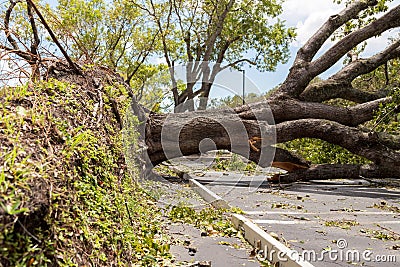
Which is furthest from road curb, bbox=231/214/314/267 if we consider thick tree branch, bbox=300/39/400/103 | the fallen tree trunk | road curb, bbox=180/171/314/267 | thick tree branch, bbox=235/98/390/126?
thick tree branch, bbox=300/39/400/103

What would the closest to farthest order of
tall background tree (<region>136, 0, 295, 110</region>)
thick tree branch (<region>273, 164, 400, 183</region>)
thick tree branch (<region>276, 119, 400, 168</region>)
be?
thick tree branch (<region>276, 119, 400, 168</region>), thick tree branch (<region>273, 164, 400, 183</region>), tall background tree (<region>136, 0, 295, 110</region>)

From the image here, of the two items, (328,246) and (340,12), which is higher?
(340,12)

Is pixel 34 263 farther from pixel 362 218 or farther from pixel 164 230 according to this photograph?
pixel 362 218

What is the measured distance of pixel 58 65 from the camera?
4.05 m

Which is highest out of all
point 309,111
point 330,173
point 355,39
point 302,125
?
point 355,39

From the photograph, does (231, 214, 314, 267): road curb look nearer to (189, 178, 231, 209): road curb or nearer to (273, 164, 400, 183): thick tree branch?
(189, 178, 231, 209): road curb

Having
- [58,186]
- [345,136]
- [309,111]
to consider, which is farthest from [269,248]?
[309,111]

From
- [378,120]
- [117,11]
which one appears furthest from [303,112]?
[117,11]

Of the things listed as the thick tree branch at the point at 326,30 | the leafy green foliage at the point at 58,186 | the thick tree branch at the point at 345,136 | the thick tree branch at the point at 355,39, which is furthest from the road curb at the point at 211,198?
the thick tree branch at the point at 326,30

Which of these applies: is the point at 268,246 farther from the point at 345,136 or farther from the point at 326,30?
the point at 326,30

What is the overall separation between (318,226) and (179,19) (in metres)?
16.7

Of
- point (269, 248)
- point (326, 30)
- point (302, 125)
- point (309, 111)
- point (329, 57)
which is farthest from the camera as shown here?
point (326, 30)

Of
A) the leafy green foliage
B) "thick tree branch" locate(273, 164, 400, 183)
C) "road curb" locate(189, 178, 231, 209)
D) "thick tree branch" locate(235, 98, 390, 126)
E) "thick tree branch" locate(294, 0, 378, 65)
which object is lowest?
"road curb" locate(189, 178, 231, 209)

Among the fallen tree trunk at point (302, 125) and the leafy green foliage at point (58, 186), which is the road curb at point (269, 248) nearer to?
the leafy green foliage at point (58, 186)
